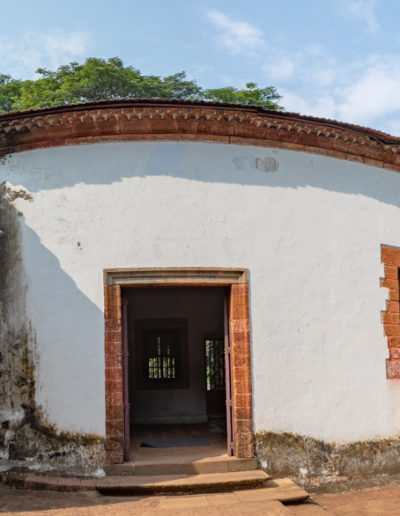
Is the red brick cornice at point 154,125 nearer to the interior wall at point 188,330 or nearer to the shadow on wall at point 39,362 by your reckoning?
the shadow on wall at point 39,362

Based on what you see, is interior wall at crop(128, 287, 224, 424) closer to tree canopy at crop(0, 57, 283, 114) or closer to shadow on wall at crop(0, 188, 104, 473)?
shadow on wall at crop(0, 188, 104, 473)

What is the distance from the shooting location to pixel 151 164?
286 inches

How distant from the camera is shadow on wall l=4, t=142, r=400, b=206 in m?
7.26

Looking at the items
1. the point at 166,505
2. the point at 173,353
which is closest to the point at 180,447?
the point at 166,505

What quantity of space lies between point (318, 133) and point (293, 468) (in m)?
4.26

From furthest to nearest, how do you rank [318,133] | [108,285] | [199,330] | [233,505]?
[199,330]
[318,133]
[108,285]
[233,505]

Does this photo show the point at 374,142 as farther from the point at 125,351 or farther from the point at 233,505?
the point at 233,505

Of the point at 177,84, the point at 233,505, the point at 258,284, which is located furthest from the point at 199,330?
the point at 177,84

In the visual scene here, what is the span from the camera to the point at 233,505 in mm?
5898

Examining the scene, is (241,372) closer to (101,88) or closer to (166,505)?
(166,505)

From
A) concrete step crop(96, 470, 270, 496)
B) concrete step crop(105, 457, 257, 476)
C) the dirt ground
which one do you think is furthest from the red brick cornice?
the dirt ground

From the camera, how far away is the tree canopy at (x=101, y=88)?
70.1ft

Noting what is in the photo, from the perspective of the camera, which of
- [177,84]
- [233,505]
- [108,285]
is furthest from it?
[177,84]

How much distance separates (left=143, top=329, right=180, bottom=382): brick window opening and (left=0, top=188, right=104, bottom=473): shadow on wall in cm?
522
